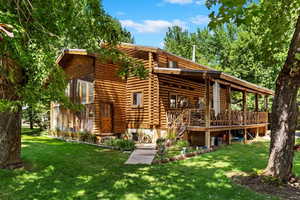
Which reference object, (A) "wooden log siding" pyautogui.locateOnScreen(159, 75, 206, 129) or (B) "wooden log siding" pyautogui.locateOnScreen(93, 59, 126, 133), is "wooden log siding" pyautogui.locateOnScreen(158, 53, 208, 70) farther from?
(B) "wooden log siding" pyautogui.locateOnScreen(93, 59, 126, 133)

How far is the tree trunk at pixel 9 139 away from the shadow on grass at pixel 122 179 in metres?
0.46

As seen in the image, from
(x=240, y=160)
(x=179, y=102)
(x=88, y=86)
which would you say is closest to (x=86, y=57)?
(x=88, y=86)

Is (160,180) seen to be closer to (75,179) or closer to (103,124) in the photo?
(75,179)

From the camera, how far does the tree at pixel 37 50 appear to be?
182 inches

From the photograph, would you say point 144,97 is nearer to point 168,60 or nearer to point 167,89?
point 167,89

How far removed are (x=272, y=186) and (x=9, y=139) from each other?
752cm

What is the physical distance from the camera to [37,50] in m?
4.91

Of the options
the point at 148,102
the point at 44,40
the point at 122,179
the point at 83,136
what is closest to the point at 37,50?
the point at 44,40

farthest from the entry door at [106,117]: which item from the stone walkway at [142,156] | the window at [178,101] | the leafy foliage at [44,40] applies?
the leafy foliage at [44,40]

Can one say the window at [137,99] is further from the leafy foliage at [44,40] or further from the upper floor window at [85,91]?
the leafy foliage at [44,40]

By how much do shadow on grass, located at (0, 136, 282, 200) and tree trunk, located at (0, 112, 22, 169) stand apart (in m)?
0.46

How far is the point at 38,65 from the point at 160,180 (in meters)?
4.16

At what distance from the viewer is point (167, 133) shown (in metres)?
12.3

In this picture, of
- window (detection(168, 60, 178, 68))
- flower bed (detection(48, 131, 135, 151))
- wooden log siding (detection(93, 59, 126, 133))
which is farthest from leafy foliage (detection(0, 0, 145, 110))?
window (detection(168, 60, 178, 68))
